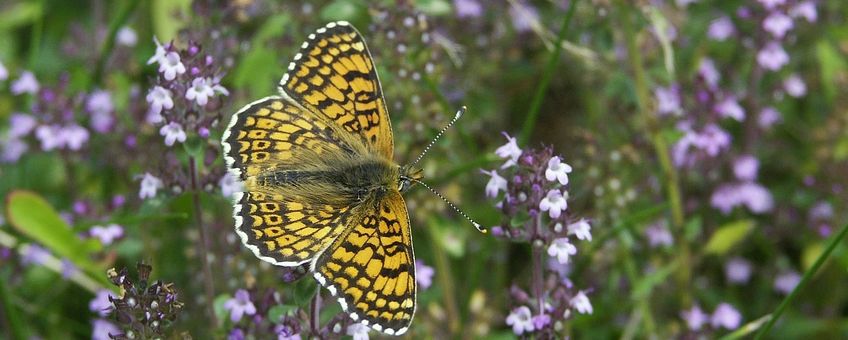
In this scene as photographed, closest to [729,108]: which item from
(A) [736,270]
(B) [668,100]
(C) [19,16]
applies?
(B) [668,100]

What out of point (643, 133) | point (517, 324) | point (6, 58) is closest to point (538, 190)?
point (517, 324)

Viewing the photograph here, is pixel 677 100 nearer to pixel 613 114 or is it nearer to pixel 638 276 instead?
pixel 613 114

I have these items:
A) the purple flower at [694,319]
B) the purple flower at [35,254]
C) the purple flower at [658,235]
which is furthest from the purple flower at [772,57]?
the purple flower at [35,254]

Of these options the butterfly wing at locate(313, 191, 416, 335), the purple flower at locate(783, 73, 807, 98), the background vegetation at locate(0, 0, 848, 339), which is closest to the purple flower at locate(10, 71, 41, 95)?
the background vegetation at locate(0, 0, 848, 339)

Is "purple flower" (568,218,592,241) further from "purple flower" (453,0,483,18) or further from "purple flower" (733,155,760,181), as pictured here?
"purple flower" (453,0,483,18)

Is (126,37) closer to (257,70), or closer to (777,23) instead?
(257,70)
